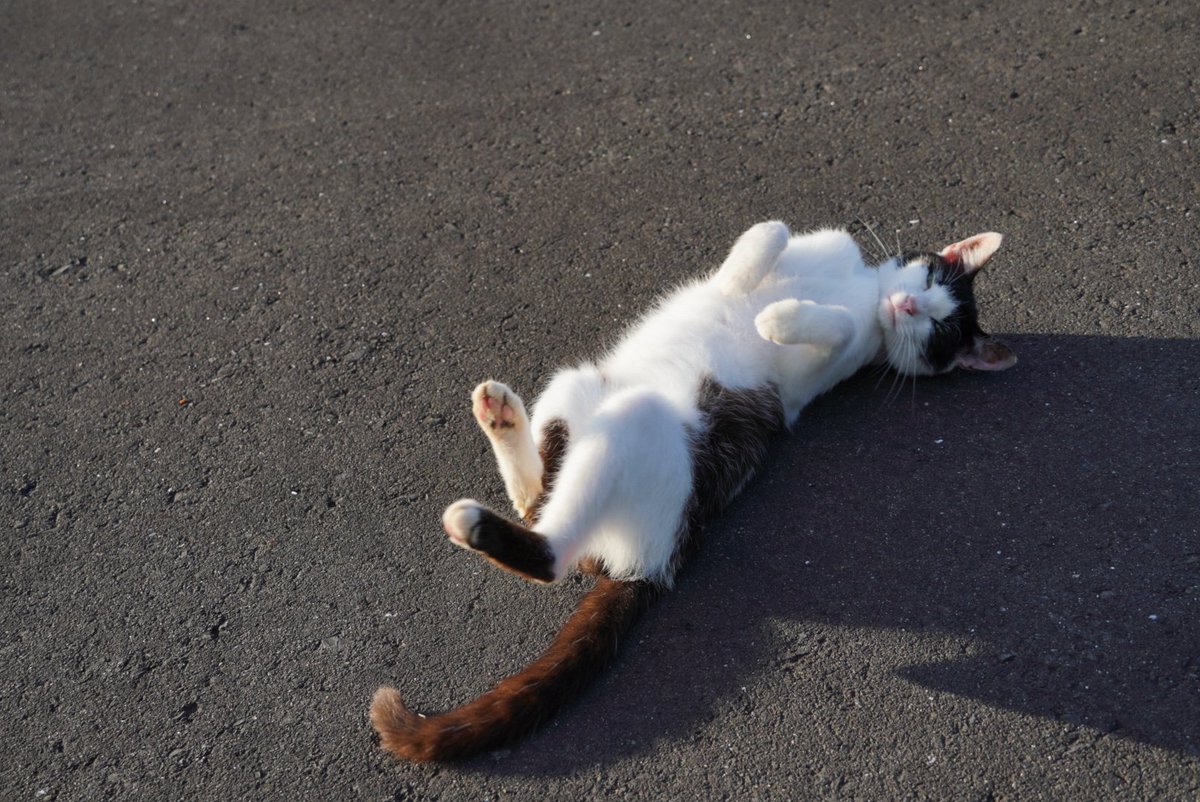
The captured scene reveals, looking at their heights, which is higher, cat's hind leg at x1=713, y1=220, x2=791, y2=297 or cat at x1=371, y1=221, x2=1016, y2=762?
cat's hind leg at x1=713, y1=220, x2=791, y2=297

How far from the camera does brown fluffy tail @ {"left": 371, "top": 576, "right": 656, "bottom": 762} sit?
112 inches

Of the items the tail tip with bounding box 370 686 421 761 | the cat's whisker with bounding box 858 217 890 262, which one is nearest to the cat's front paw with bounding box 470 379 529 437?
the tail tip with bounding box 370 686 421 761

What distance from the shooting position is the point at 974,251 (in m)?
4.02

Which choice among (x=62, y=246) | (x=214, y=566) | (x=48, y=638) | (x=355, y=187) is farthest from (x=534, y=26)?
(x=48, y=638)

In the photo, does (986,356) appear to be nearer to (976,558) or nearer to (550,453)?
(976,558)

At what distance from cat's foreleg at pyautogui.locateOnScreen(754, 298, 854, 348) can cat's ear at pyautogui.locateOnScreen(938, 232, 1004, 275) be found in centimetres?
64

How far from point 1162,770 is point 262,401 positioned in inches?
128

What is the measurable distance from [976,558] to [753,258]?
1.33 meters

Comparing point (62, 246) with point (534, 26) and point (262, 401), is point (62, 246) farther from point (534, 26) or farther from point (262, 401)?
point (534, 26)

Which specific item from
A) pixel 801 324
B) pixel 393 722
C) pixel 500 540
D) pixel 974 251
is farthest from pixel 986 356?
pixel 393 722

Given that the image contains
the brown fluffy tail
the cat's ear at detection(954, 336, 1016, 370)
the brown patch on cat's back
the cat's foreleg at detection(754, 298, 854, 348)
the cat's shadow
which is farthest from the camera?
the cat's ear at detection(954, 336, 1016, 370)

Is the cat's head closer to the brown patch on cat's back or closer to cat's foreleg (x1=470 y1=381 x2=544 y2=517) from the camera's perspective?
the brown patch on cat's back

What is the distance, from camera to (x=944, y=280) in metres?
4.03

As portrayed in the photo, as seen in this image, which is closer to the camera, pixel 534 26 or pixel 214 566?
pixel 214 566
